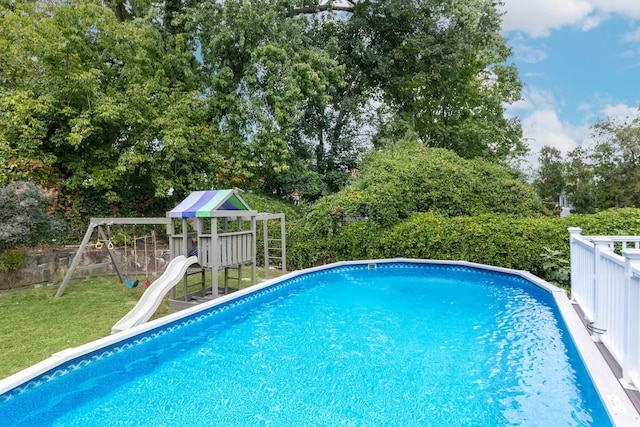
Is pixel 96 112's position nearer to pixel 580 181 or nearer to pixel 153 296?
pixel 153 296

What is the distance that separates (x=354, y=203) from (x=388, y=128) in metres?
7.37

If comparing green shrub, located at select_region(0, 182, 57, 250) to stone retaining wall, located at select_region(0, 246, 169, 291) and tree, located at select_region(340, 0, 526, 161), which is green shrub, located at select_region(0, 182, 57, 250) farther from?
tree, located at select_region(340, 0, 526, 161)

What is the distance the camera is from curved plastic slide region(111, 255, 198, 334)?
5.72 m

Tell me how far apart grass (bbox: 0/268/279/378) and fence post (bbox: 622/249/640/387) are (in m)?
6.42

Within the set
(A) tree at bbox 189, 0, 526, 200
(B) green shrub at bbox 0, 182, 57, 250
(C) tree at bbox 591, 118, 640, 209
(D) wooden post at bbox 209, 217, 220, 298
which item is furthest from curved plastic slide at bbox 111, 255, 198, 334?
(C) tree at bbox 591, 118, 640, 209

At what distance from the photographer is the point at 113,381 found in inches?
177

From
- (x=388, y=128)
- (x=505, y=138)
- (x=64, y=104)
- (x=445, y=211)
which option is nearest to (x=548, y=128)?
(x=505, y=138)

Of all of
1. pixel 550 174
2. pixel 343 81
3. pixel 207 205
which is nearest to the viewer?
pixel 207 205

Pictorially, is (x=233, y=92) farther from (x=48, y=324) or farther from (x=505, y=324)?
(x=505, y=324)

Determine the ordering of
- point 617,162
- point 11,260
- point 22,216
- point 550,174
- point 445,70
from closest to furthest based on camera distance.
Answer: point 22,216, point 11,260, point 445,70, point 617,162, point 550,174

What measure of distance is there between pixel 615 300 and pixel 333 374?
10.3ft

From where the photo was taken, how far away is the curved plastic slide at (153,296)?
18.8 ft

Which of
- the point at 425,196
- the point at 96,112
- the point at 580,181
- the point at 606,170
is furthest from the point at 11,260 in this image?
the point at 580,181

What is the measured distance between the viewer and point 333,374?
4621mm
